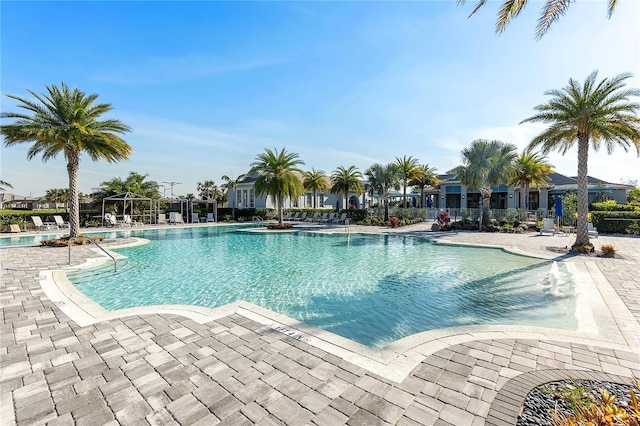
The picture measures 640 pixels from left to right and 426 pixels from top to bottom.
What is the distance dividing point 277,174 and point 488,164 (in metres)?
15.7

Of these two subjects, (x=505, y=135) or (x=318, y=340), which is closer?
(x=318, y=340)

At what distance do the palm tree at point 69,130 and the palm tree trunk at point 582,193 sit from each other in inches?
864

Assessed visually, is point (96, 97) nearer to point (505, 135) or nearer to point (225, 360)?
point (225, 360)

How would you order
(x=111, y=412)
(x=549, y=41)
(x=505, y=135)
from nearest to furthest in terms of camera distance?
(x=111, y=412) → (x=549, y=41) → (x=505, y=135)

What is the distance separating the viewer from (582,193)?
13109 mm

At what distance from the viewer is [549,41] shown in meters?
7.12

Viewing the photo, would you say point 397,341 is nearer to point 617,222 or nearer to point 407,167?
point 617,222

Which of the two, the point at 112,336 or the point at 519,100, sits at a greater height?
the point at 519,100

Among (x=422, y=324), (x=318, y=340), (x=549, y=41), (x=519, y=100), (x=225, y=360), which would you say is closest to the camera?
(x=225, y=360)

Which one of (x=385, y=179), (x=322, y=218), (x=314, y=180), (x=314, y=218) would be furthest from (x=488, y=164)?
(x=314, y=180)

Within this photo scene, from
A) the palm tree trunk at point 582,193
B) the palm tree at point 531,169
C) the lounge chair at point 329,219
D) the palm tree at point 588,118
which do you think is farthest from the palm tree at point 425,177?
the palm tree trunk at point 582,193

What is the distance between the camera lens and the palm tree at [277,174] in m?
23.9

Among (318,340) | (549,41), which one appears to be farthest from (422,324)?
(549,41)

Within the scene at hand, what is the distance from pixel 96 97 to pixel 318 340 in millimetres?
17260
